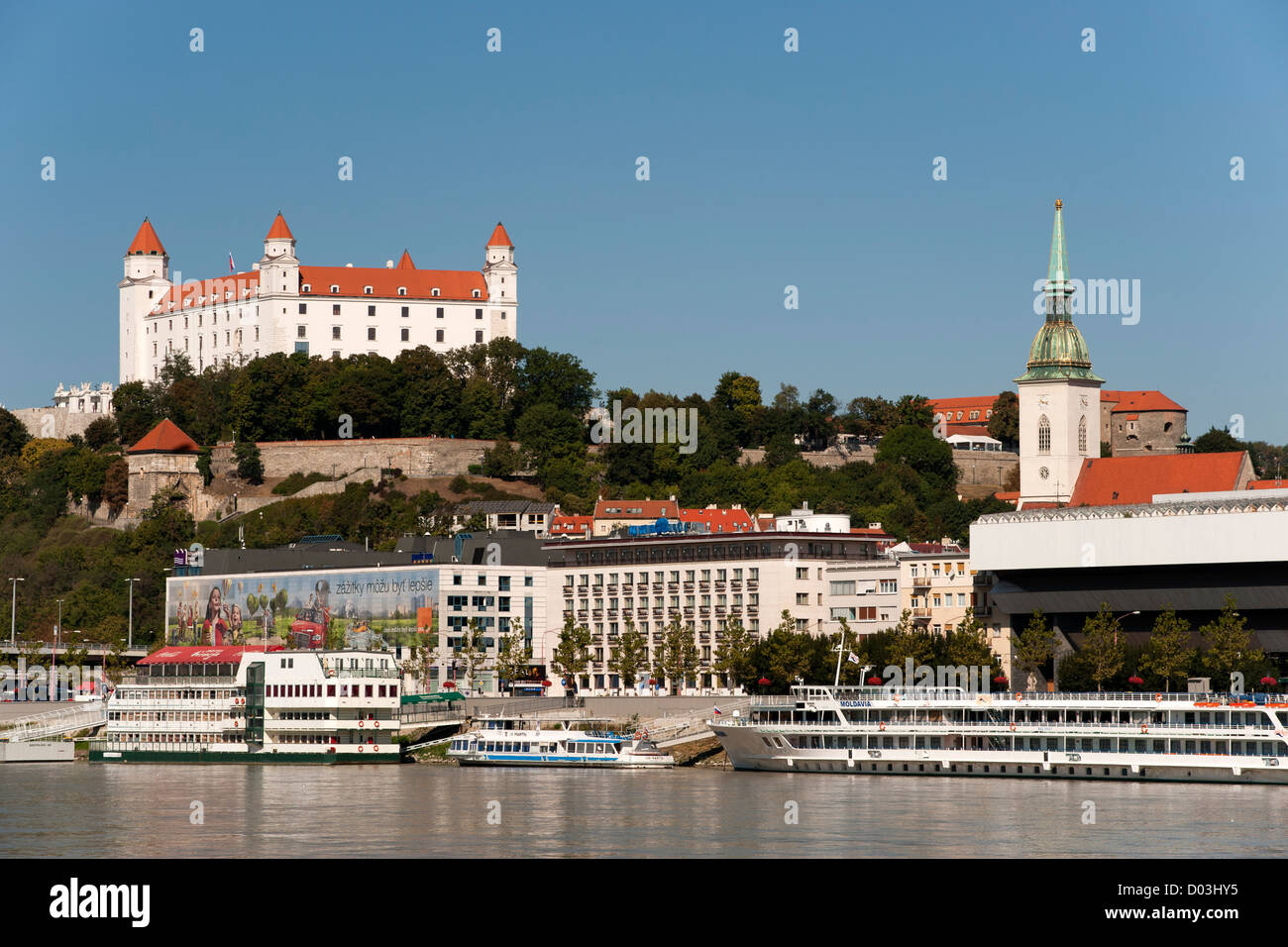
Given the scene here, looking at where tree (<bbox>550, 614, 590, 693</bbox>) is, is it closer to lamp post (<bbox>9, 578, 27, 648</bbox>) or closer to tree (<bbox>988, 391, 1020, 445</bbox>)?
lamp post (<bbox>9, 578, 27, 648</bbox>)

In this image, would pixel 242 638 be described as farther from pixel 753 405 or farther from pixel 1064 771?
pixel 1064 771

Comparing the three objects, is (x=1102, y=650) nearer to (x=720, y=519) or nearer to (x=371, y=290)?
(x=720, y=519)

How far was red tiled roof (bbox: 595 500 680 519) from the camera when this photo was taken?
436 ft

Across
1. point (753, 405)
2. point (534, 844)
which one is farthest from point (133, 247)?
point (534, 844)

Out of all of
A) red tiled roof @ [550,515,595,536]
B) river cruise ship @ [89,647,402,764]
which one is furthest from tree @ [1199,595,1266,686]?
red tiled roof @ [550,515,595,536]

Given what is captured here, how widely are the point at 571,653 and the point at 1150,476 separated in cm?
4105

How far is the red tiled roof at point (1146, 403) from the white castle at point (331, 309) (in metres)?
58.5

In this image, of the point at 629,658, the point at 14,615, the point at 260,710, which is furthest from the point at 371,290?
the point at 260,710

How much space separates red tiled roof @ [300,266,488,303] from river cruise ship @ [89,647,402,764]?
9653cm

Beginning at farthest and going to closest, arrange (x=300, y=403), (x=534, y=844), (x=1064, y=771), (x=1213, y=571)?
(x=300, y=403)
(x=1213, y=571)
(x=1064, y=771)
(x=534, y=844)

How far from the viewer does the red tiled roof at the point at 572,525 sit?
134 metres

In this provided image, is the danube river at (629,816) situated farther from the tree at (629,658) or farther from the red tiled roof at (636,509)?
the red tiled roof at (636,509)

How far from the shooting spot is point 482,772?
7644 centimetres
